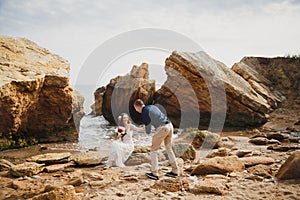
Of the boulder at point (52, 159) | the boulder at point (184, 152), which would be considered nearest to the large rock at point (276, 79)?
the boulder at point (184, 152)

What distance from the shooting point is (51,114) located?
50.8 feet

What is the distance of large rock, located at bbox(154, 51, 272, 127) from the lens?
21047mm

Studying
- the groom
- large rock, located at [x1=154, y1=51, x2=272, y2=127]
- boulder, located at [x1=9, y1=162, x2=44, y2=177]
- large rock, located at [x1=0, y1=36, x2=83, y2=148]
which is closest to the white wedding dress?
the groom

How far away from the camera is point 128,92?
26.8 meters

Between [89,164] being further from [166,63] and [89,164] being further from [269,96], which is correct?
[269,96]

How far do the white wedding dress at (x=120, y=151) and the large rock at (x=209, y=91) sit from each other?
1266 centimetres

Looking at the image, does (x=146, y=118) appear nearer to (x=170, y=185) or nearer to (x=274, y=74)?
(x=170, y=185)

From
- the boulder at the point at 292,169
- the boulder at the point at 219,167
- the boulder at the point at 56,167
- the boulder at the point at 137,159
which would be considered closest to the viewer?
the boulder at the point at 292,169

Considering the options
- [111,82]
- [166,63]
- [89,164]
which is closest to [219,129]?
[166,63]

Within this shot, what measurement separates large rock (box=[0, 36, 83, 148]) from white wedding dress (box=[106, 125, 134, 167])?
5901 millimetres

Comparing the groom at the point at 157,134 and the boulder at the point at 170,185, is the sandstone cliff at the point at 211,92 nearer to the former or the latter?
the groom at the point at 157,134

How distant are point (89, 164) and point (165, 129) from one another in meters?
3.73

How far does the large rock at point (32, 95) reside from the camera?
12172 millimetres

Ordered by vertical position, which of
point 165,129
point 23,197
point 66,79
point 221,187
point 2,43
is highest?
point 2,43
